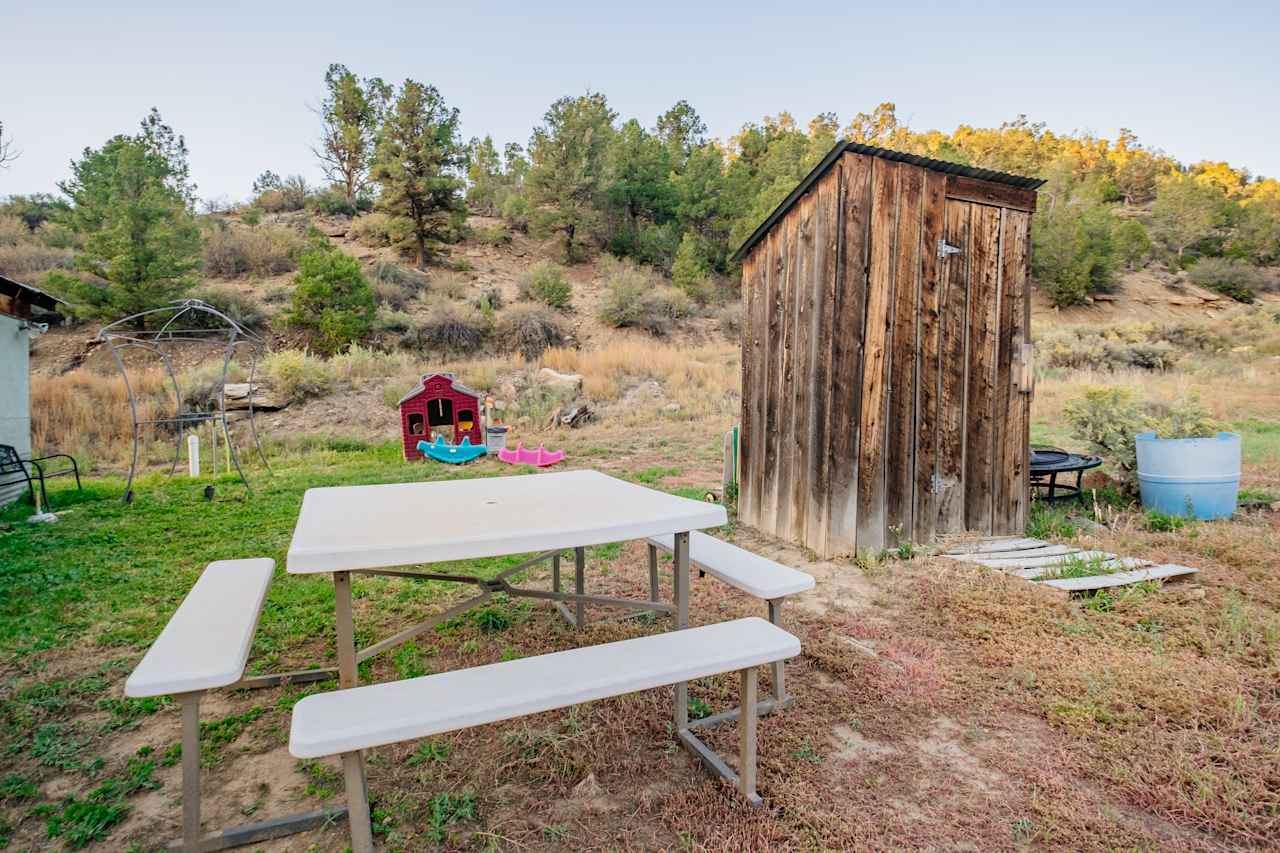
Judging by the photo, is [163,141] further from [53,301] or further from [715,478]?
[715,478]

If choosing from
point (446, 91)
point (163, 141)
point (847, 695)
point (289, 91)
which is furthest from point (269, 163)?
point (847, 695)

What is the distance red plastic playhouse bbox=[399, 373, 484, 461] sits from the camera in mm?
9906

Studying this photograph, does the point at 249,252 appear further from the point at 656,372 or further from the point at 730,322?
the point at 730,322

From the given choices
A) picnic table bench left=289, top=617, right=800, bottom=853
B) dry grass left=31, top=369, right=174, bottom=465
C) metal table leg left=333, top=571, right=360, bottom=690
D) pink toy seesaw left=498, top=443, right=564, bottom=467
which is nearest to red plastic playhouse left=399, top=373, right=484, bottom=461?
pink toy seesaw left=498, top=443, right=564, bottom=467

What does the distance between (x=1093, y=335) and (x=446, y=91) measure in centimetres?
2377

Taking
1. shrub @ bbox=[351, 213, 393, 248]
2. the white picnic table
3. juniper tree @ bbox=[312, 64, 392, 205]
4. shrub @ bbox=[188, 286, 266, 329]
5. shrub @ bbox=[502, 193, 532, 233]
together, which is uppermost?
juniper tree @ bbox=[312, 64, 392, 205]

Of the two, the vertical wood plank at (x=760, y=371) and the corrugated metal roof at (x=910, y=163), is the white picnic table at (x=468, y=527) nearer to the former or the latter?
the vertical wood plank at (x=760, y=371)

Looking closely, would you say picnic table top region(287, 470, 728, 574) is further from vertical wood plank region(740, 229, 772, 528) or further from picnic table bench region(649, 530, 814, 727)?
vertical wood plank region(740, 229, 772, 528)

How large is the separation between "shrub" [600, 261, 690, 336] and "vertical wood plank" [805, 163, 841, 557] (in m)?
16.2

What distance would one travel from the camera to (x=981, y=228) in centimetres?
488

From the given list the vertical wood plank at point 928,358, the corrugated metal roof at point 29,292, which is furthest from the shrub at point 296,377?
the vertical wood plank at point 928,358

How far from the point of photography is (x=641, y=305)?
69.8ft

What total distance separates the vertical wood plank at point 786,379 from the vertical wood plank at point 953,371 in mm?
1118

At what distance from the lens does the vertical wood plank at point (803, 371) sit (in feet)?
16.5
